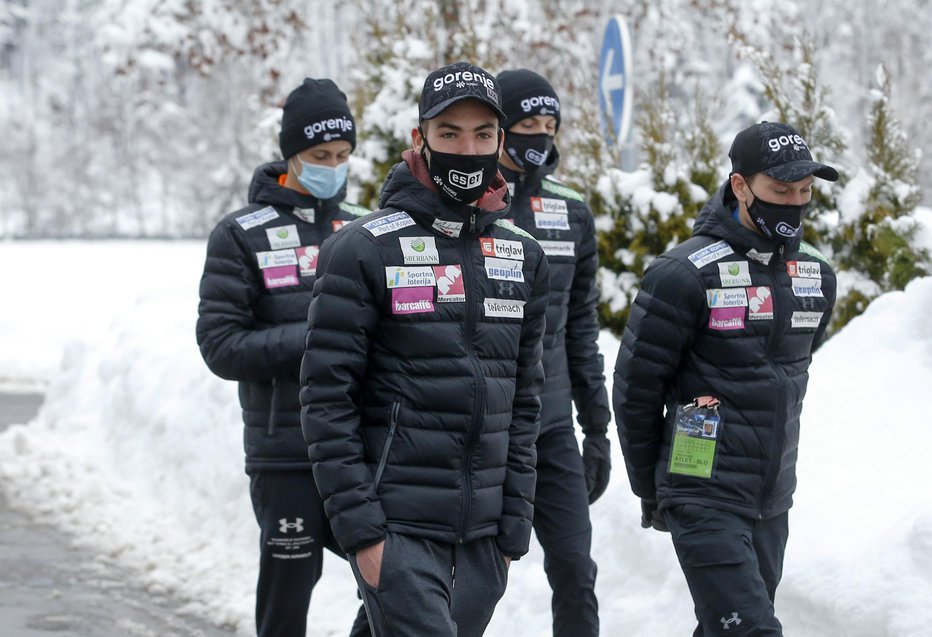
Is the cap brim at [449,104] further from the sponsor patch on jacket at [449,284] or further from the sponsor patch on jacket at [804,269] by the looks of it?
the sponsor patch on jacket at [804,269]

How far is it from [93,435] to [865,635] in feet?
25.1

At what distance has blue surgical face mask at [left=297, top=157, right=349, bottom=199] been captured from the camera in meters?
5.23

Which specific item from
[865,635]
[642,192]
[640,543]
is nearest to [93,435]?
[642,192]

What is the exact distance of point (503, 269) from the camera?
377cm

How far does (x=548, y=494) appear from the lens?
5.27 meters

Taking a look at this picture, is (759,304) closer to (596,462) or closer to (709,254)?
(709,254)

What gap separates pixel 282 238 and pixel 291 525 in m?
1.08

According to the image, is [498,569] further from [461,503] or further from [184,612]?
[184,612]

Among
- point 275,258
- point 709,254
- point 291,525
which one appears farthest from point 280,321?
point 709,254

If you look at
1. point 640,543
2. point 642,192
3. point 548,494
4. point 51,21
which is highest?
point 51,21

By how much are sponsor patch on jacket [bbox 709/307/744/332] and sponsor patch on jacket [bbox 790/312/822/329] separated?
182 millimetres

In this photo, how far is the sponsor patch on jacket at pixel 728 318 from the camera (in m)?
4.32

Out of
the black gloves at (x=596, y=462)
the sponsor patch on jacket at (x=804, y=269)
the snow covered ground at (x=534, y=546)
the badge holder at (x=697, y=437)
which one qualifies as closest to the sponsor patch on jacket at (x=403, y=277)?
the badge holder at (x=697, y=437)

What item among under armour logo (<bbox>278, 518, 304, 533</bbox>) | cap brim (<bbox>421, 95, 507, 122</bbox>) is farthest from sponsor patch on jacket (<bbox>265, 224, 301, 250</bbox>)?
cap brim (<bbox>421, 95, 507, 122</bbox>)
